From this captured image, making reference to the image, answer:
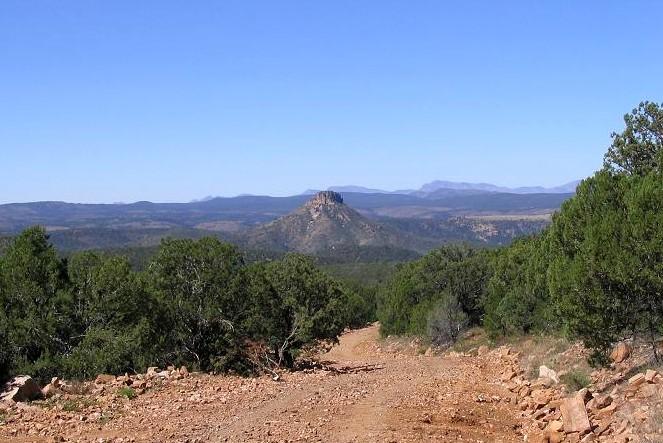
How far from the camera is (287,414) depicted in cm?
1664

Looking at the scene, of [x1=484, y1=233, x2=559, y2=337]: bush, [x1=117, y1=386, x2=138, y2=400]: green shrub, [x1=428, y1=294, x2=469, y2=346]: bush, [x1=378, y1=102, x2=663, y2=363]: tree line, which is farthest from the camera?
[x1=428, y1=294, x2=469, y2=346]: bush

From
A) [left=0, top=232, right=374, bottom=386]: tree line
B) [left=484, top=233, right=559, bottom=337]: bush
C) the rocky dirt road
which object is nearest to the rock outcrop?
the rocky dirt road

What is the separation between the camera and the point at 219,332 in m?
27.3

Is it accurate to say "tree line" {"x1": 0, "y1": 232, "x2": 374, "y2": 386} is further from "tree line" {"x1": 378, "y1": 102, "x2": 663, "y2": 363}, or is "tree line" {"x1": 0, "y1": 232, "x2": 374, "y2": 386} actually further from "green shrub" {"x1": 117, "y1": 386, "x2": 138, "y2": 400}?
"tree line" {"x1": 378, "y1": 102, "x2": 663, "y2": 363}

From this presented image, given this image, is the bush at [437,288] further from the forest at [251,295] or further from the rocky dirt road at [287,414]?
the rocky dirt road at [287,414]

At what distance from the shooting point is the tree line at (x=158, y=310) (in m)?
22.2

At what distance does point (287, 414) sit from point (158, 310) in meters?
10.9

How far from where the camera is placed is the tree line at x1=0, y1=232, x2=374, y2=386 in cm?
2219

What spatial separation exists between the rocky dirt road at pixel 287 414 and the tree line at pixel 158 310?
4.00 m

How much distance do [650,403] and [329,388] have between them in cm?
1036

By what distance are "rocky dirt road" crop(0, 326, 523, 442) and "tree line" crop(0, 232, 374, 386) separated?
13.1 feet

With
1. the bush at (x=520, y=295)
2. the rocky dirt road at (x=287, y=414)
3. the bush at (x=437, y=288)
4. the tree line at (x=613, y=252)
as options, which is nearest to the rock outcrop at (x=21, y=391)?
the rocky dirt road at (x=287, y=414)

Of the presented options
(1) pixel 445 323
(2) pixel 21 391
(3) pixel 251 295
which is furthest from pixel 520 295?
(2) pixel 21 391

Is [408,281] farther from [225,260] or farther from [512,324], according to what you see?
[225,260]
